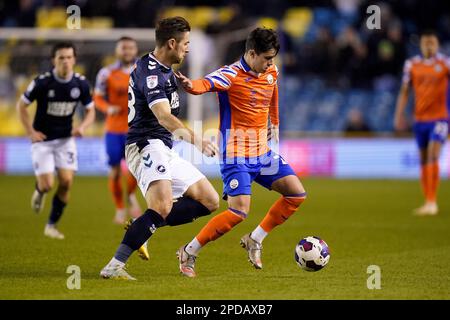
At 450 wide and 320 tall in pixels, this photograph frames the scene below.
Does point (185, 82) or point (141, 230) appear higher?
point (185, 82)

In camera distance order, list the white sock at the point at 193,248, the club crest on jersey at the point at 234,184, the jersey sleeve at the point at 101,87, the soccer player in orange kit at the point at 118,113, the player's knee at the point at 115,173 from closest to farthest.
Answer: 1. the white sock at the point at 193,248
2. the club crest on jersey at the point at 234,184
3. the soccer player in orange kit at the point at 118,113
4. the player's knee at the point at 115,173
5. the jersey sleeve at the point at 101,87

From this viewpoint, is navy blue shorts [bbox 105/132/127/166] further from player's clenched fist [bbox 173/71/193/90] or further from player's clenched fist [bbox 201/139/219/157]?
player's clenched fist [bbox 201/139/219/157]

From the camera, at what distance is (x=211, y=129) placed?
67.5 ft

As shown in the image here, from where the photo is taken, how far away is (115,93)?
12.8m

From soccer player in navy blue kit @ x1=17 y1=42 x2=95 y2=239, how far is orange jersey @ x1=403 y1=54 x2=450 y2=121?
18.1 feet

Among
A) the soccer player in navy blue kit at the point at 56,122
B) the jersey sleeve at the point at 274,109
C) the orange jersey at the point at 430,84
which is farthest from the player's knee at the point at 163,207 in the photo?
the orange jersey at the point at 430,84

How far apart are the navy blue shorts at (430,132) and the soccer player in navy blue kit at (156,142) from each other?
6731 millimetres

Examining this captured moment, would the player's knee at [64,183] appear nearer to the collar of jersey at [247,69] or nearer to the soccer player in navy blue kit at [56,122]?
the soccer player in navy blue kit at [56,122]

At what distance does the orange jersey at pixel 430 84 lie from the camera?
545 inches

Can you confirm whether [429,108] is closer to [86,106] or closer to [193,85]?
[86,106]

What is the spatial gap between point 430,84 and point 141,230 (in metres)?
7.87

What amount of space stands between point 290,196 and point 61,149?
380 cm

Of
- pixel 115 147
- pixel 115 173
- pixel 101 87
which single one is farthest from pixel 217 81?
pixel 101 87

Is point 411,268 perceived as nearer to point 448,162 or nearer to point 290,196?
point 290,196
